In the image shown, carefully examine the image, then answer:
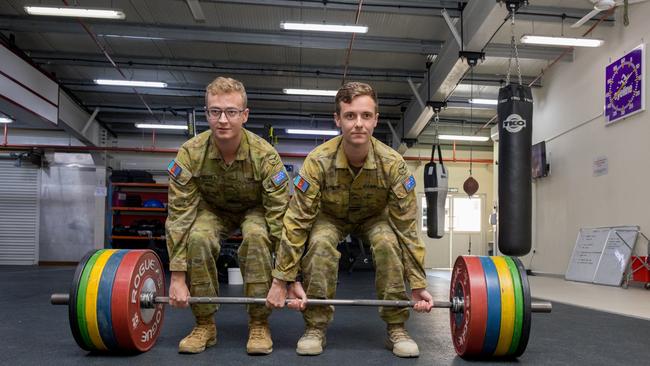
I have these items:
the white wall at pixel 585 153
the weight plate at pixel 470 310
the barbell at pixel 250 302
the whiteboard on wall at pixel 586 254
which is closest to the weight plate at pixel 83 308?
the barbell at pixel 250 302

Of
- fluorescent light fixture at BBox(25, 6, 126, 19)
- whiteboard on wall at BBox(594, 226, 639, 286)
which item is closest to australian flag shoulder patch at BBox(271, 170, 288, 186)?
fluorescent light fixture at BBox(25, 6, 126, 19)

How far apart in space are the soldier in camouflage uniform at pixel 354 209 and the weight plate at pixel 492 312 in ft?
0.78

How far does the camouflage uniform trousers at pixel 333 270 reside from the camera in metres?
2.15

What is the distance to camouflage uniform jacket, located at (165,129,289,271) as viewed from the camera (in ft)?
7.33

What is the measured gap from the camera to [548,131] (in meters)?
8.98

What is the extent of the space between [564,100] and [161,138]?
363 inches

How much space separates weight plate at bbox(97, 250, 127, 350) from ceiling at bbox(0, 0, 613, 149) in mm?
5222

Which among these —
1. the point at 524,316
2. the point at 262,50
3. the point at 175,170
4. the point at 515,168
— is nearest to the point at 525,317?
the point at 524,316

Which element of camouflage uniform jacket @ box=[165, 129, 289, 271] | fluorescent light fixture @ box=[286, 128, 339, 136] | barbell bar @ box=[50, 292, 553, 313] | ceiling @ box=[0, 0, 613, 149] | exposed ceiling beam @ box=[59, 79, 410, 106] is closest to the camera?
barbell bar @ box=[50, 292, 553, 313]

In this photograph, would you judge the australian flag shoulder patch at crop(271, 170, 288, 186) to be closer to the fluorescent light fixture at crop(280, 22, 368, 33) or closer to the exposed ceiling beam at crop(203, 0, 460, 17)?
the fluorescent light fixture at crop(280, 22, 368, 33)

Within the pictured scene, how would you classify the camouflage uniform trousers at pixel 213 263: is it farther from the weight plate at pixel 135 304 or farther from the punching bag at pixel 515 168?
the punching bag at pixel 515 168

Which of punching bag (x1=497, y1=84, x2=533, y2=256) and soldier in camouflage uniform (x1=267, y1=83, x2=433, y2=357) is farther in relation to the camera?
punching bag (x1=497, y1=84, x2=533, y2=256)

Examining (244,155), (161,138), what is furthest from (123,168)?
(244,155)

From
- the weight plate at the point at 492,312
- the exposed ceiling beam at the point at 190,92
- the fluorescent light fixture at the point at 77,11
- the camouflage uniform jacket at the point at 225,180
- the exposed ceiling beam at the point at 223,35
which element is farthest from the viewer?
the exposed ceiling beam at the point at 190,92
